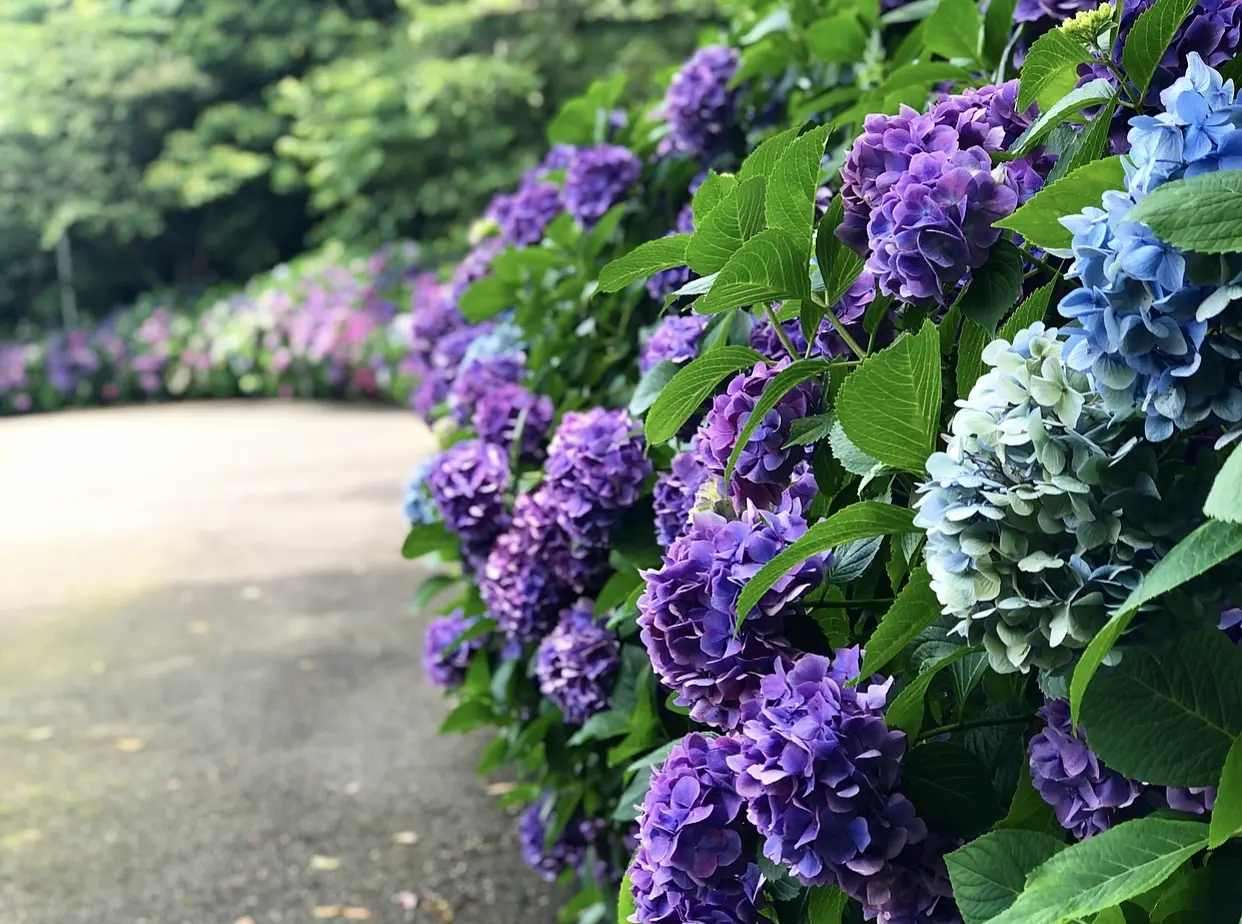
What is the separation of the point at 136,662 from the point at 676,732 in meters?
3.48

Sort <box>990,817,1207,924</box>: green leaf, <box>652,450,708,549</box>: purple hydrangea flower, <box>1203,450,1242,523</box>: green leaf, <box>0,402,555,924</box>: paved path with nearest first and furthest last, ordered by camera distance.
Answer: <box>1203,450,1242,523</box>: green leaf
<box>990,817,1207,924</box>: green leaf
<box>652,450,708,549</box>: purple hydrangea flower
<box>0,402,555,924</box>: paved path

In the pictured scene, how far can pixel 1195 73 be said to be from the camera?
70cm

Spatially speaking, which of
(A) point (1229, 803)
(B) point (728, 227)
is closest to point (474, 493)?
(B) point (728, 227)

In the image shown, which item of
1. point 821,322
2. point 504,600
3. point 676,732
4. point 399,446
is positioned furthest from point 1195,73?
point 399,446

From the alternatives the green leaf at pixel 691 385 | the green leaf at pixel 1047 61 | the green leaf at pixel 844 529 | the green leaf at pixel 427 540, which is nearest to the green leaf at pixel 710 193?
the green leaf at pixel 691 385

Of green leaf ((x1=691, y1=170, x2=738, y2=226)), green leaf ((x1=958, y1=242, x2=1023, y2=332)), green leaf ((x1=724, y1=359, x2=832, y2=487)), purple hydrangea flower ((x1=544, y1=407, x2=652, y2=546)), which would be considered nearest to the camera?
green leaf ((x1=958, y1=242, x2=1023, y2=332))

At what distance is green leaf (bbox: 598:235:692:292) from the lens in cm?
104

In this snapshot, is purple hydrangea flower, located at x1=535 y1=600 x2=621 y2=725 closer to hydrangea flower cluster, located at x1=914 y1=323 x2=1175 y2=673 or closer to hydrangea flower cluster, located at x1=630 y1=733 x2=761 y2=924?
hydrangea flower cluster, located at x1=630 y1=733 x2=761 y2=924

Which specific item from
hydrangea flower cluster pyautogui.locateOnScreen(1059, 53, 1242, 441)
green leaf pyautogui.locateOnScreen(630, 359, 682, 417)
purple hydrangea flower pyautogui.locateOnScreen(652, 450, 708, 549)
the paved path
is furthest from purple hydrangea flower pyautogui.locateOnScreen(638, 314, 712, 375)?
the paved path

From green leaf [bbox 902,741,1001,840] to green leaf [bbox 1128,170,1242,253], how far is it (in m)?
0.44

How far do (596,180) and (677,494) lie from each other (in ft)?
3.21

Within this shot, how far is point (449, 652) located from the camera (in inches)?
89.5

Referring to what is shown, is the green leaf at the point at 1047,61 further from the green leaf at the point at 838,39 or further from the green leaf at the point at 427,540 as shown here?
the green leaf at the point at 427,540

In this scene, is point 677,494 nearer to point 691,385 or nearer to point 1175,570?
point 691,385
